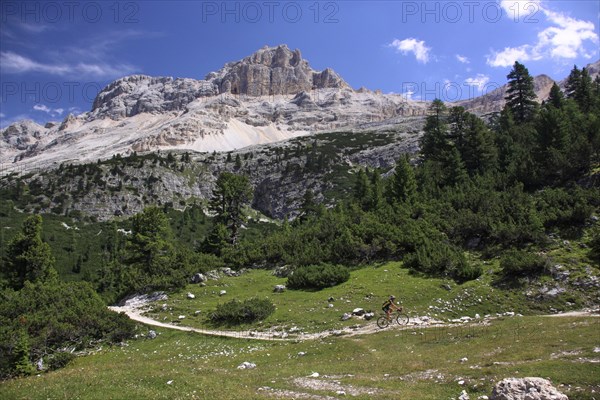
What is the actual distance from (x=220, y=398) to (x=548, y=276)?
2527cm

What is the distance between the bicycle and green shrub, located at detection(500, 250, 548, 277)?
9.72 metres

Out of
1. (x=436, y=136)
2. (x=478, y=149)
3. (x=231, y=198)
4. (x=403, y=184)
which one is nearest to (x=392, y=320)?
(x=403, y=184)

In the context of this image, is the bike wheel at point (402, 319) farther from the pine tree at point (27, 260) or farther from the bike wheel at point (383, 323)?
the pine tree at point (27, 260)

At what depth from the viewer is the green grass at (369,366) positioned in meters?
11.7

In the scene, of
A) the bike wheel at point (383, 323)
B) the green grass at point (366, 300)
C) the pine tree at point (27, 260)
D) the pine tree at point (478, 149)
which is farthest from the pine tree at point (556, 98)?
the pine tree at point (27, 260)

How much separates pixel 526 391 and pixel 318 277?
24.8m

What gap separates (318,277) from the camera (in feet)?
111

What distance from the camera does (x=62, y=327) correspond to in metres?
23.5

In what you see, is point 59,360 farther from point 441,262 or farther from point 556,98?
point 556,98

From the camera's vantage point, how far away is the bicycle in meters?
23.4

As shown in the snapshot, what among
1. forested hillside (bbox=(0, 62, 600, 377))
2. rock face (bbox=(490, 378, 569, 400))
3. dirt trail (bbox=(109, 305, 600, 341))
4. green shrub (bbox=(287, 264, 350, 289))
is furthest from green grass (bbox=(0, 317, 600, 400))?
green shrub (bbox=(287, 264, 350, 289))

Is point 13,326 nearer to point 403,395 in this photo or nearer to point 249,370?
point 249,370

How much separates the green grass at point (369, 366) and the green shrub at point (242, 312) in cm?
468

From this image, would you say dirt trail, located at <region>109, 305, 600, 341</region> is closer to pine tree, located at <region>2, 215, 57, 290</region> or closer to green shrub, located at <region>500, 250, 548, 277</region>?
green shrub, located at <region>500, 250, 548, 277</region>
